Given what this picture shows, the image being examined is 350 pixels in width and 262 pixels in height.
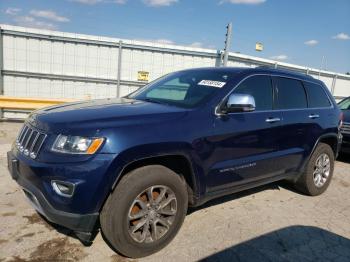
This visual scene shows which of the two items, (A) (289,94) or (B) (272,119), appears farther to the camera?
(A) (289,94)

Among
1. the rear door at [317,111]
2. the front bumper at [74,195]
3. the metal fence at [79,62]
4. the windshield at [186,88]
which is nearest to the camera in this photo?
the front bumper at [74,195]

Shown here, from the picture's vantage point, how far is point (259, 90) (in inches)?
163

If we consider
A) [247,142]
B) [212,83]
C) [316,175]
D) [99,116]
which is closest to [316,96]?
[316,175]

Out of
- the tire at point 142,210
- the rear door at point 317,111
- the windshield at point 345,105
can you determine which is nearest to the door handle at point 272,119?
the rear door at point 317,111

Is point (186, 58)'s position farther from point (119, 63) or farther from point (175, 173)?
point (175, 173)

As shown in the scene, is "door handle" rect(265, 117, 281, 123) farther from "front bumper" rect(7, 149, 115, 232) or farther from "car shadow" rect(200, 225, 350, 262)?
"front bumper" rect(7, 149, 115, 232)

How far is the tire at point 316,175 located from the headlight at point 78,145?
3448 millimetres

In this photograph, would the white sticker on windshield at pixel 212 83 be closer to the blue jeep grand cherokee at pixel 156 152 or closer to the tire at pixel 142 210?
the blue jeep grand cherokee at pixel 156 152

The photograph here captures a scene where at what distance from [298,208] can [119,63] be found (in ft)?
23.3

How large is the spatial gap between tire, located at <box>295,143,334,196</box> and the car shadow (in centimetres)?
116

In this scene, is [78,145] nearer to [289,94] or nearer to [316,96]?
[289,94]

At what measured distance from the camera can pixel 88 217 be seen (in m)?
2.76

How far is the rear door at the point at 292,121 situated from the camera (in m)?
4.36

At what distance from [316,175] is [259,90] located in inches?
77.0
